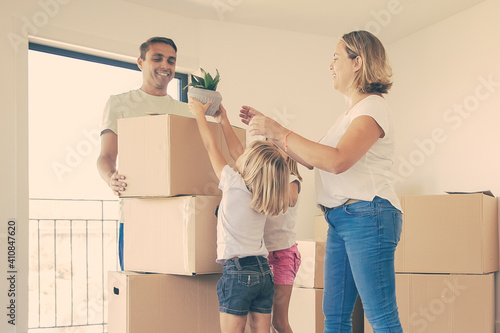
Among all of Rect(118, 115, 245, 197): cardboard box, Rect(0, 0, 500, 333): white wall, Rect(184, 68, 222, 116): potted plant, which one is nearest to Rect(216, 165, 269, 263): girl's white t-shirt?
Rect(118, 115, 245, 197): cardboard box

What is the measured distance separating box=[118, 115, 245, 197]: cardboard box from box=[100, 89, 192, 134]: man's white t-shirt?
0.32 meters

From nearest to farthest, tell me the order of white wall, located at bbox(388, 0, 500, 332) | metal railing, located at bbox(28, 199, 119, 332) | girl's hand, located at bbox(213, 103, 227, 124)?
1. girl's hand, located at bbox(213, 103, 227, 124)
2. white wall, located at bbox(388, 0, 500, 332)
3. metal railing, located at bbox(28, 199, 119, 332)

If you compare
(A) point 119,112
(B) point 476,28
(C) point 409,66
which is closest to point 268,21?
(C) point 409,66

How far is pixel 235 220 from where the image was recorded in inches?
64.3

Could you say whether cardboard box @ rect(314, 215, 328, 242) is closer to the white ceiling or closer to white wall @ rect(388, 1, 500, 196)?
white wall @ rect(388, 1, 500, 196)

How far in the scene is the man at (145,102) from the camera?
211 cm

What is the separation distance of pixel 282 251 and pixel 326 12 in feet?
7.11

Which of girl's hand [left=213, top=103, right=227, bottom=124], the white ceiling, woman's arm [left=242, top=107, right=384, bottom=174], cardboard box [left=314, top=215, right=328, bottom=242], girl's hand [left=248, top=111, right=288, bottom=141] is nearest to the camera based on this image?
woman's arm [left=242, top=107, right=384, bottom=174]

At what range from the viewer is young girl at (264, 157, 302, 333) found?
6.30ft

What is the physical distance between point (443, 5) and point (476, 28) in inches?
9.9

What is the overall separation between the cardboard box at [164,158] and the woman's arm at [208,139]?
0.05m

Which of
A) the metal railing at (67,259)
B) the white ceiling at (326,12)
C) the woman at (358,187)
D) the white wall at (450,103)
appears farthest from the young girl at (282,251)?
the metal railing at (67,259)

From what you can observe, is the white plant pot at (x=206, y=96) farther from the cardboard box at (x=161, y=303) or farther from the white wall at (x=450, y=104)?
the white wall at (x=450, y=104)

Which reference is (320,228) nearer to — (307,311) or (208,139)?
(307,311)
